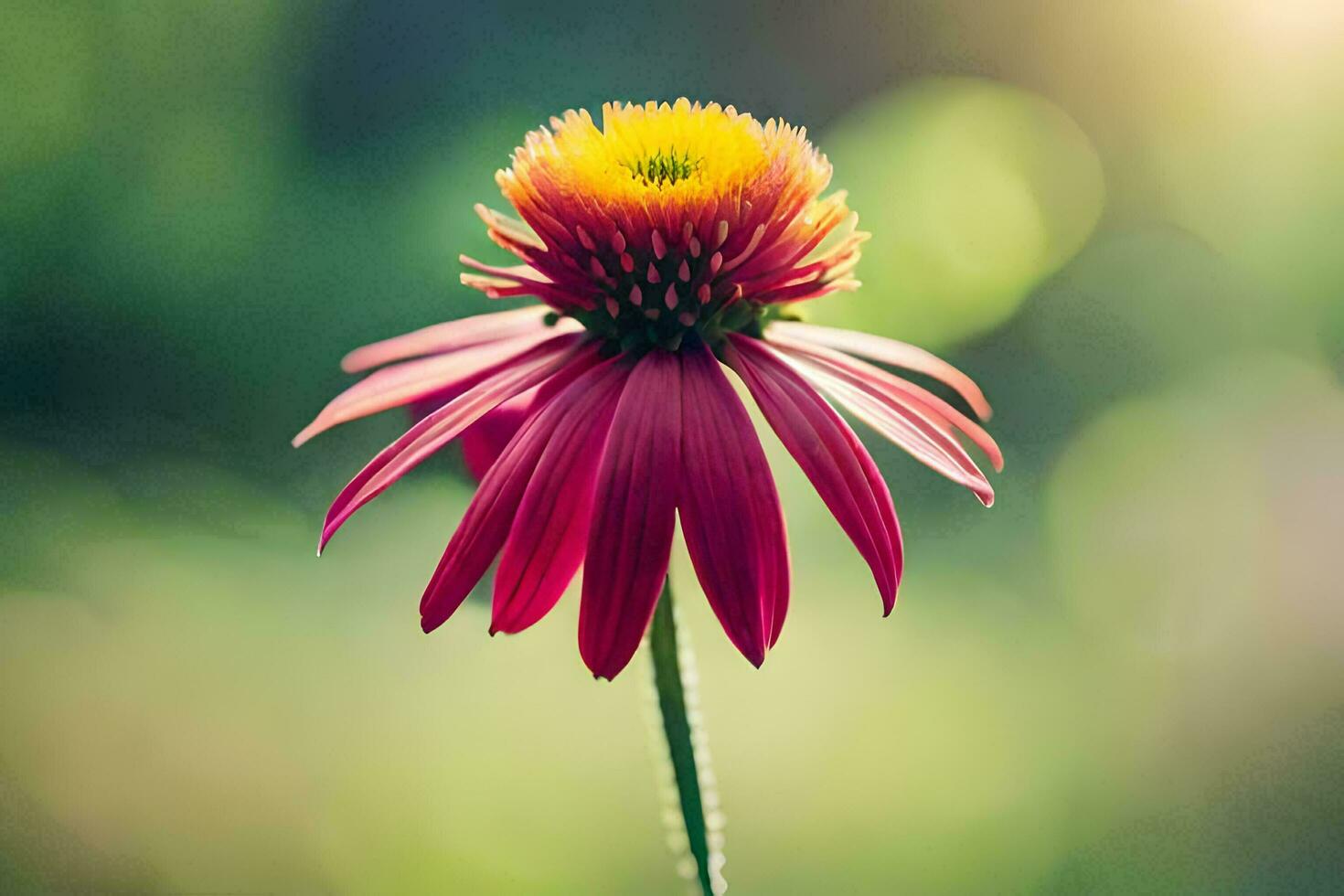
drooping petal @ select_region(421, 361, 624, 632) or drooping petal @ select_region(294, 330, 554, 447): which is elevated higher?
drooping petal @ select_region(294, 330, 554, 447)

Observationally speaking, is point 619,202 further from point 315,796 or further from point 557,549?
point 315,796

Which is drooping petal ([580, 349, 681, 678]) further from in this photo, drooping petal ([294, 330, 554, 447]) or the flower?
drooping petal ([294, 330, 554, 447])

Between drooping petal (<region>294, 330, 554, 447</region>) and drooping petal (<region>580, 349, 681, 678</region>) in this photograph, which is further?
drooping petal (<region>294, 330, 554, 447</region>)

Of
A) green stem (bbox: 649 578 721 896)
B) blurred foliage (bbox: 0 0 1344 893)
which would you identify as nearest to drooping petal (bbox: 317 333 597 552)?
green stem (bbox: 649 578 721 896)

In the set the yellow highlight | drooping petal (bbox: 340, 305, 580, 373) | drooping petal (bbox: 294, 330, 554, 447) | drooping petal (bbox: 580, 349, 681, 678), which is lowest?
drooping petal (bbox: 580, 349, 681, 678)

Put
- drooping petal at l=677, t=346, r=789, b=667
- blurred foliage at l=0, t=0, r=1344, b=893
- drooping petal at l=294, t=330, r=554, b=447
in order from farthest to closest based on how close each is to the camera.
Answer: blurred foliage at l=0, t=0, r=1344, b=893
drooping petal at l=294, t=330, r=554, b=447
drooping petal at l=677, t=346, r=789, b=667

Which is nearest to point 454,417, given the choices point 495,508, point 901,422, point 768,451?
point 495,508

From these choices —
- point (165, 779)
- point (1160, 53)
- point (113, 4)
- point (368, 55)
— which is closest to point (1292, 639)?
point (1160, 53)

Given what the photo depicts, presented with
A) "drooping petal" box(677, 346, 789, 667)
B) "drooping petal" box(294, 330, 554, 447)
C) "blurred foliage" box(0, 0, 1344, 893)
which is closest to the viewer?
"drooping petal" box(677, 346, 789, 667)
